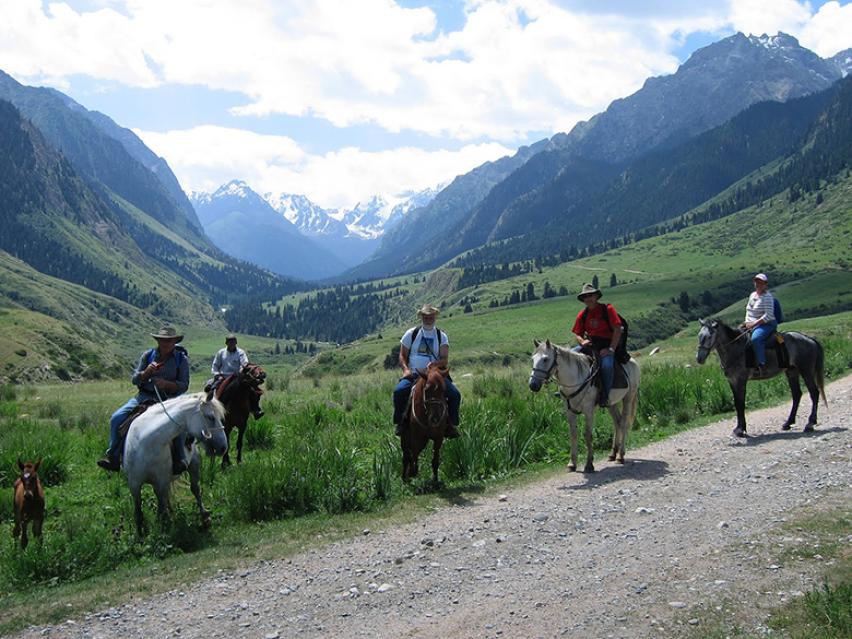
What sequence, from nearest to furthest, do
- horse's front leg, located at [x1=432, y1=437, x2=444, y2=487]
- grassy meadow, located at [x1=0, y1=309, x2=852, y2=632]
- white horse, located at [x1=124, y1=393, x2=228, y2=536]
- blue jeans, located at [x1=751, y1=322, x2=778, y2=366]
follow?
grassy meadow, located at [x1=0, y1=309, x2=852, y2=632]
white horse, located at [x1=124, y1=393, x2=228, y2=536]
horse's front leg, located at [x1=432, y1=437, x2=444, y2=487]
blue jeans, located at [x1=751, y1=322, x2=778, y2=366]

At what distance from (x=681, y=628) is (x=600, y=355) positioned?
25.9 ft

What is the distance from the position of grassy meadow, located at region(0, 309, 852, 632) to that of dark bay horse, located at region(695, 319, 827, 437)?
2457mm

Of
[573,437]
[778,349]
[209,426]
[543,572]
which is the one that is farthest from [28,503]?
[778,349]

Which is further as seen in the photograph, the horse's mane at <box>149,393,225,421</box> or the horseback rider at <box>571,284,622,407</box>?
the horseback rider at <box>571,284,622,407</box>

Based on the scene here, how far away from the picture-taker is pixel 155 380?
12.2 m

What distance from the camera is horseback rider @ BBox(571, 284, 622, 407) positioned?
1404 centimetres

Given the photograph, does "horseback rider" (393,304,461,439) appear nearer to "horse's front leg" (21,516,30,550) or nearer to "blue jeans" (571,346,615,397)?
"blue jeans" (571,346,615,397)

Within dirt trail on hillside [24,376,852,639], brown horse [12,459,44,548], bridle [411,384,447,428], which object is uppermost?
bridle [411,384,447,428]

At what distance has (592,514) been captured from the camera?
10.7 meters

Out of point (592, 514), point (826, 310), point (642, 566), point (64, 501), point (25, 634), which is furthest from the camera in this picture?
point (826, 310)

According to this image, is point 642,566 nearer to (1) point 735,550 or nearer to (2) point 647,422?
(1) point 735,550

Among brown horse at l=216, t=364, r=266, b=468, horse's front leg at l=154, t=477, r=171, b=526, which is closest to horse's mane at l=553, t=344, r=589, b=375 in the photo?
horse's front leg at l=154, t=477, r=171, b=526

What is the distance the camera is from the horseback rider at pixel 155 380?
39.3 ft

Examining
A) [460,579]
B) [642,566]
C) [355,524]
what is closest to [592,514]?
[642,566]
